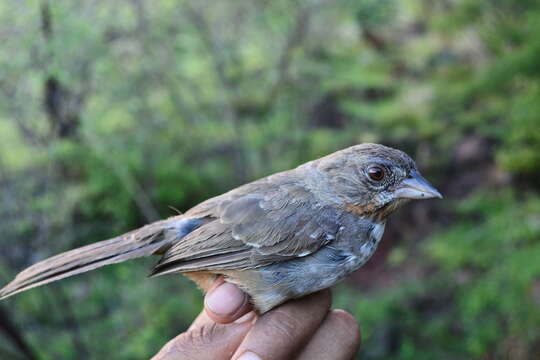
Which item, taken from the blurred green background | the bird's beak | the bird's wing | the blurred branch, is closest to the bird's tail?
the bird's wing

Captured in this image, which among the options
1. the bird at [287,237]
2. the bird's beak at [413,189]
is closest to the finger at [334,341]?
the bird at [287,237]

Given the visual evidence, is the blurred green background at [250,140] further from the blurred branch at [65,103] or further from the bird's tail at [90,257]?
the bird's tail at [90,257]

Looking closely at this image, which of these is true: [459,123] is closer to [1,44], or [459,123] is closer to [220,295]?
[220,295]

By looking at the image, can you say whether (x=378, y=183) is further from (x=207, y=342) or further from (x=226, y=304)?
(x=207, y=342)

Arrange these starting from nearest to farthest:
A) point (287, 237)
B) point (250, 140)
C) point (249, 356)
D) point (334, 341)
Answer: point (249, 356) < point (334, 341) < point (287, 237) < point (250, 140)

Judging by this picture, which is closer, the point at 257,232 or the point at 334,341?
the point at 334,341

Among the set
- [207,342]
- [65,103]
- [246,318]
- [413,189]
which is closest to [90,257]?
[207,342]
